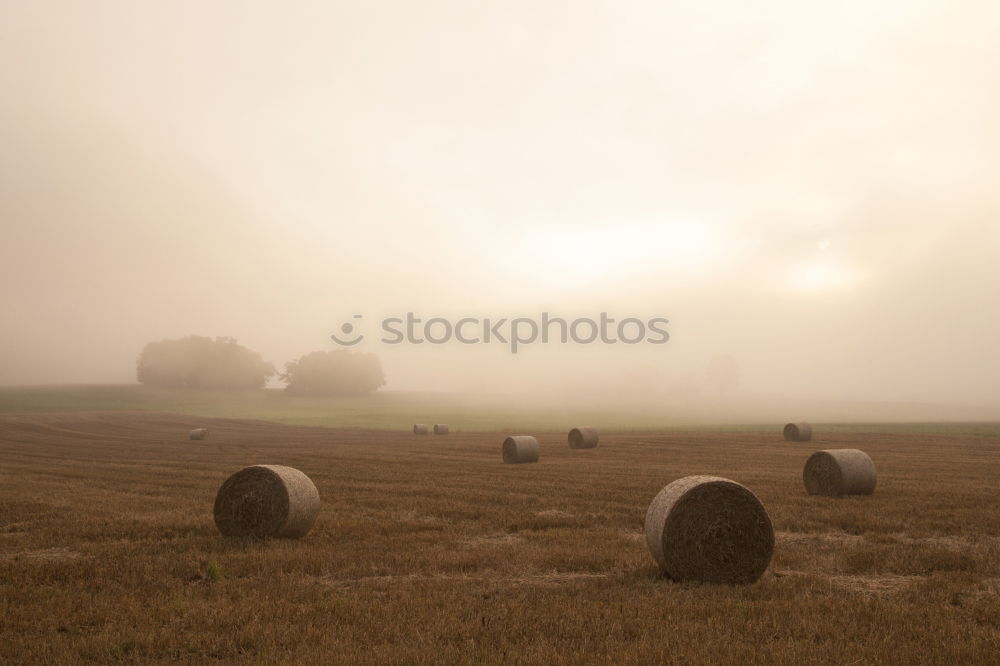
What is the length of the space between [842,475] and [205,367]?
124 metres

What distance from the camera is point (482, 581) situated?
9.29 metres

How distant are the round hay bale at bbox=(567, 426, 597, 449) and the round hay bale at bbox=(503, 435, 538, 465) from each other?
25.5ft

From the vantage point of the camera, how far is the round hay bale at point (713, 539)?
9562 mm

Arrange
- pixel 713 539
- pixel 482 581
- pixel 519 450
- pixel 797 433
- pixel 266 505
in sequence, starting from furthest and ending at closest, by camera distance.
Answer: pixel 797 433, pixel 519 450, pixel 266 505, pixel 713 539, pixel 482 581

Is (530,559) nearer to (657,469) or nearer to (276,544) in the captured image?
(276,544)

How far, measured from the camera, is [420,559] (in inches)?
413

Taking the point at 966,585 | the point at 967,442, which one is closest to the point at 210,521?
the point at 966,585

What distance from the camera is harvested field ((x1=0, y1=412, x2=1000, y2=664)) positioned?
674 cm

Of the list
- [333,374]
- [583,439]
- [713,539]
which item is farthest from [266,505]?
[333,374]

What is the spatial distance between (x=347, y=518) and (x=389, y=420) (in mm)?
62863

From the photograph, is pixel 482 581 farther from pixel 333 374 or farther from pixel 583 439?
Result: pixel 333 374

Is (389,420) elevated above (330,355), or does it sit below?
below

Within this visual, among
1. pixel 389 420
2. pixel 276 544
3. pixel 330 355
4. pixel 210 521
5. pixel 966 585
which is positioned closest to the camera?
pixel 966 585

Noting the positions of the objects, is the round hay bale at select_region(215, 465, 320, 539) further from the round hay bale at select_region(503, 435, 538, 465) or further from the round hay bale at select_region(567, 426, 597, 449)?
the round hay bale at select_region(567, 426, 597, 449)
